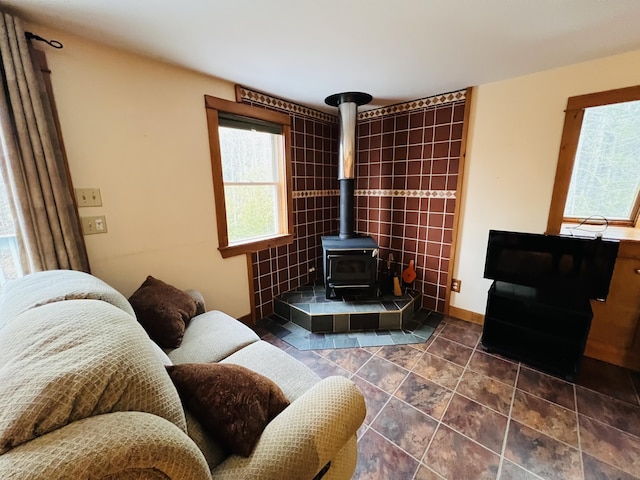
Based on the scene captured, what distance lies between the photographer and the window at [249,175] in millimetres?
2240

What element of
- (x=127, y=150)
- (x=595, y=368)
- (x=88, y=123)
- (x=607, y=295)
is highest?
(x=88, y=123)

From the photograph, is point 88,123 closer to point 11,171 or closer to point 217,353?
point 11,171

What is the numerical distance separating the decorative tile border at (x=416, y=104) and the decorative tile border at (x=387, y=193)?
33.1 inches

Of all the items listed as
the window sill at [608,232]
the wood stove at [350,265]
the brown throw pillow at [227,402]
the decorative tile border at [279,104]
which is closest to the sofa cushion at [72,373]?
the brown throw pillow at [227,402]

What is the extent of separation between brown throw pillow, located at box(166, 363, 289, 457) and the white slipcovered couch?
1.7 inches

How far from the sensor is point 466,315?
2.69m

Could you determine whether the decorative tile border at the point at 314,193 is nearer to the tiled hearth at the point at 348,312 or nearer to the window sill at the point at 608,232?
the tiled hearth at the point at 348,312

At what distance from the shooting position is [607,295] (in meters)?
1.89

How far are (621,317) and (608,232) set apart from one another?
0.66 m

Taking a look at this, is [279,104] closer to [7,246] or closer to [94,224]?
[94,224]

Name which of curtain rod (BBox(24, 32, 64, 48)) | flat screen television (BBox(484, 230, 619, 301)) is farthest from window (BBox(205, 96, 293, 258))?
flat screen television (BBox(484, 230, 619, 301))

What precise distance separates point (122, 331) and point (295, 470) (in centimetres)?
68

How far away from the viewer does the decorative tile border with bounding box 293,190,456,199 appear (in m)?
2.66

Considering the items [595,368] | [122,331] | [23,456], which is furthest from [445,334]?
[23,456]
